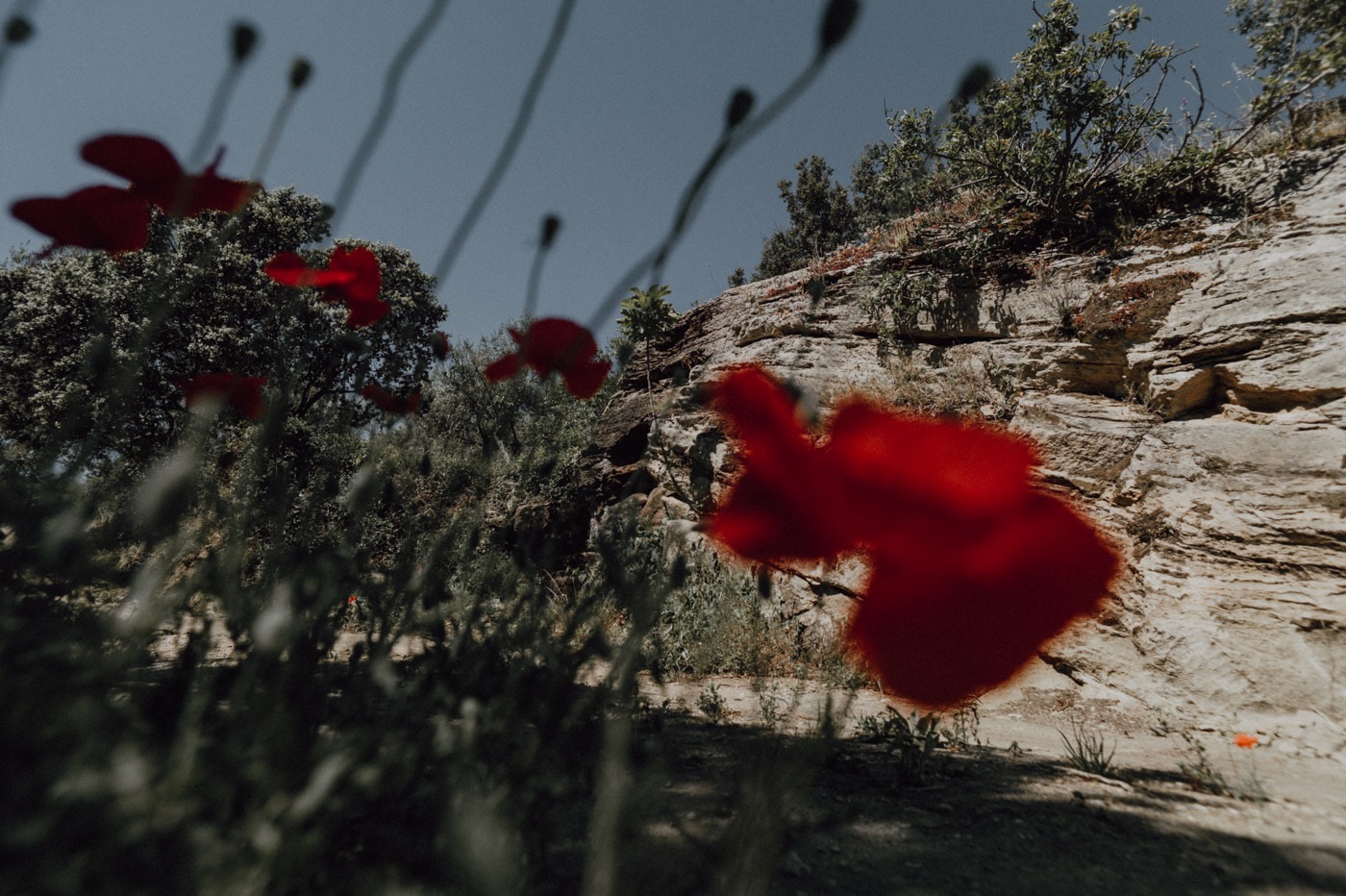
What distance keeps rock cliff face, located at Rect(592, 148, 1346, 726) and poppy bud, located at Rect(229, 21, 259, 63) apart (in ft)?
4.58

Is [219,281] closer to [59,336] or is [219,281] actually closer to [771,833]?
[59,336]

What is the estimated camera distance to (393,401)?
162 cm

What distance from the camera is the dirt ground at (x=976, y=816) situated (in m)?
1.21

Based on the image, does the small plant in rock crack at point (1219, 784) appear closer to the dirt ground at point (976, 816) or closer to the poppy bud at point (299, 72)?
the dirt ground at point (976, 816)

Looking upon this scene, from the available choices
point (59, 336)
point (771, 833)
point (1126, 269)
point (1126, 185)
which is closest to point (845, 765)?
point (771, 833)

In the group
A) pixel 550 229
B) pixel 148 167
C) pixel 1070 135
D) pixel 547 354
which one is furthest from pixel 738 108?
pixel 1070 135

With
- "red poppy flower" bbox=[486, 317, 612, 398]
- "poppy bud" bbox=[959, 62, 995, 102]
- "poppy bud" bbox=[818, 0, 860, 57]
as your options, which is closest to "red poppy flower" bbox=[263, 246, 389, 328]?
"red poppy flower" bbox=[486, 317, 612, 398]

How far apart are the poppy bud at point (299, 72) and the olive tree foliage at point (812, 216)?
22.8 meters

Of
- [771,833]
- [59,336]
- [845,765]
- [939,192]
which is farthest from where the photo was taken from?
[59,336]

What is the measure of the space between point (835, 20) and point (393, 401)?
4.60 ft

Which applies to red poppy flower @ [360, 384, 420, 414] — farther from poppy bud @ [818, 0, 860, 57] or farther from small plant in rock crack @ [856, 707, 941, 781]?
small plant in rock crack @ [856, 707, 941, 781]

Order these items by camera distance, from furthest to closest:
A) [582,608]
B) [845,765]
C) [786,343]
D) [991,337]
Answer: [786,343]
[991,337]
[845,765]
[582,608]

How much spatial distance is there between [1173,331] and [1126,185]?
214 cm

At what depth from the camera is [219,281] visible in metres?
10.0
